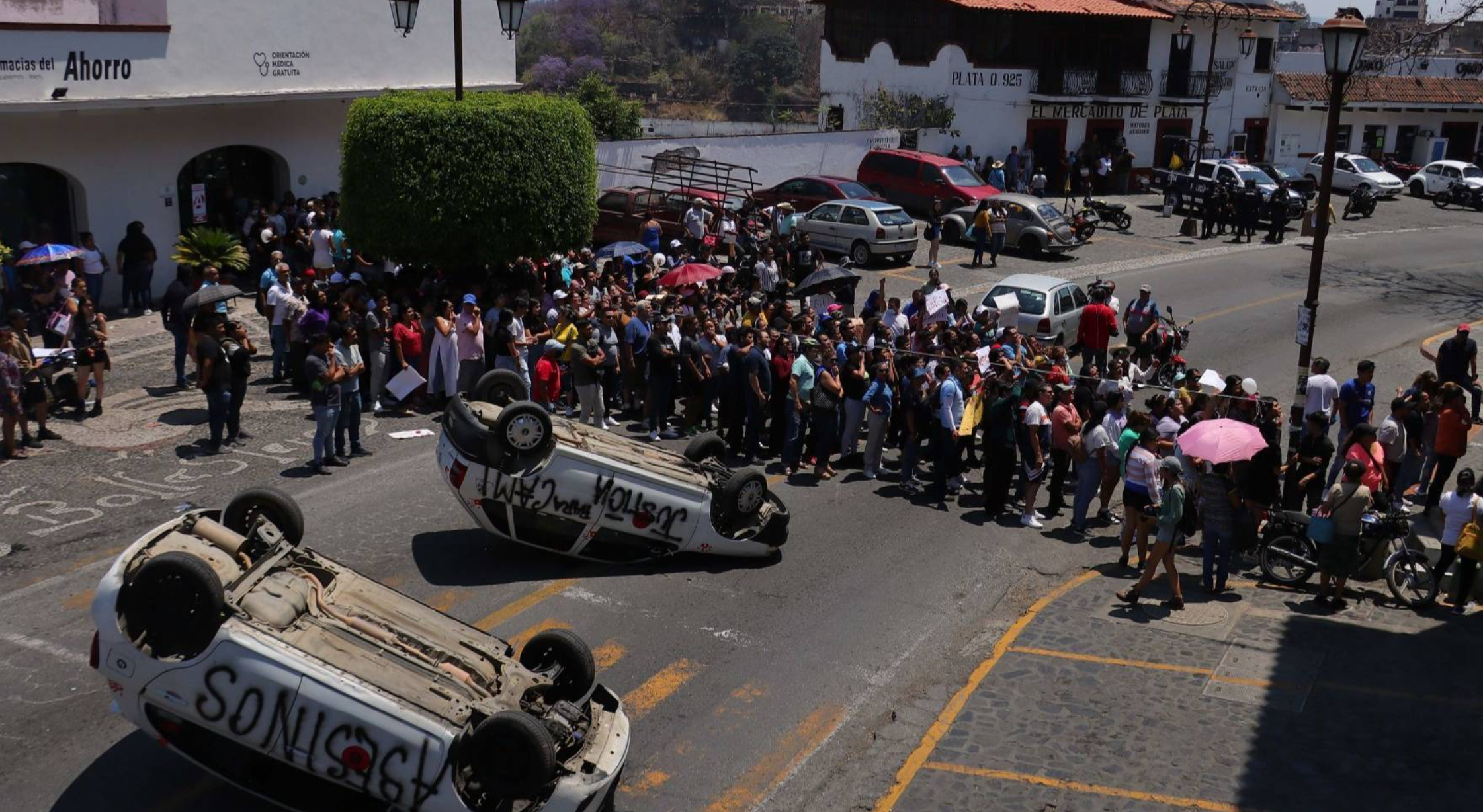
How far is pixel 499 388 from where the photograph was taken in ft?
43.9

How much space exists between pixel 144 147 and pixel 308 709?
18.7m

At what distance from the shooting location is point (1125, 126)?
46469 millimetres

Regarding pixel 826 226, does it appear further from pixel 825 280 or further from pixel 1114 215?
pixel 1114 215

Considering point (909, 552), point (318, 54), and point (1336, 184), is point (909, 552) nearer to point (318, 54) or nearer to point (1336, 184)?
point (318, 54)

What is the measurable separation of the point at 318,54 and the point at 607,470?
17074 millimetres

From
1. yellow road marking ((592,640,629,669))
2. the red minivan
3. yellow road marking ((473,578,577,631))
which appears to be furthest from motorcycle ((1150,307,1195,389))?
the red minivan

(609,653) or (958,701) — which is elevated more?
(609,653)

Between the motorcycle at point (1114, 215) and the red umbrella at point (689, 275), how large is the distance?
18169mm

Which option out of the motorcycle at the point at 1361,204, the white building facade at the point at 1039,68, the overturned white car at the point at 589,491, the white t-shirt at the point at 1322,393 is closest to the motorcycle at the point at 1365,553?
the white t-shirt at the point at 1322,393

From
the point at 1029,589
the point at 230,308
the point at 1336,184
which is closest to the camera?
the point at 1029,589

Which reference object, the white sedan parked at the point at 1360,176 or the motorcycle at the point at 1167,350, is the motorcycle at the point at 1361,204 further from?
the motorcycle at the point at 1167,350

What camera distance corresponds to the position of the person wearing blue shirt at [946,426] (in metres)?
15.4

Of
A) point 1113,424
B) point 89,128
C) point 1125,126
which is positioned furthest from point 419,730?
point 1125,126

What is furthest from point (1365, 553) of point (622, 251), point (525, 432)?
point (622, 251)
